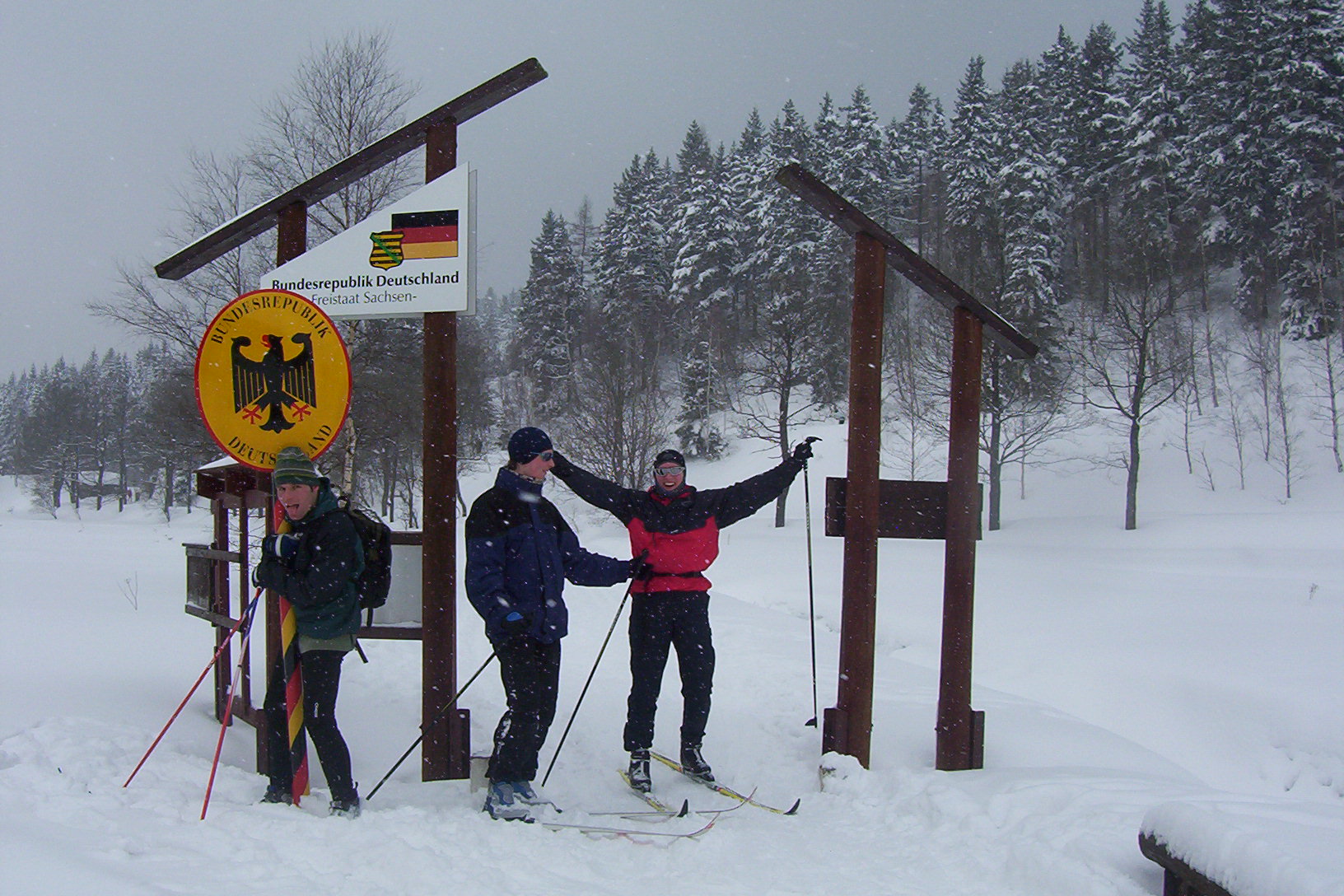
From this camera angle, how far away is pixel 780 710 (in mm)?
6383

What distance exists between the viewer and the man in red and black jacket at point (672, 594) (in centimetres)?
482

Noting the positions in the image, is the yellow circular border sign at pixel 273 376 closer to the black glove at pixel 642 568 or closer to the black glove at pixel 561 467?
the black glove at pixel 561 467

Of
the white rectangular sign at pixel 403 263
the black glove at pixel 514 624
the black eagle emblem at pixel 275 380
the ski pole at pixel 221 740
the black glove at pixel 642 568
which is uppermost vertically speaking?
the white rectangular sign at pixel 403 263

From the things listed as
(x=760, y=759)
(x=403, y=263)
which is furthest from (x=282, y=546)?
(x=760, y=759)

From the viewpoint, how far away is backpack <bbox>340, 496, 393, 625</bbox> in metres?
4.16

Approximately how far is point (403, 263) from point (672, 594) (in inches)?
95.3

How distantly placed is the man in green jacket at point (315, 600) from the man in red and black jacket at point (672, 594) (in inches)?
49.8

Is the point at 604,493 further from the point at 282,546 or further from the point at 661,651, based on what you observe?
the point at 282,546

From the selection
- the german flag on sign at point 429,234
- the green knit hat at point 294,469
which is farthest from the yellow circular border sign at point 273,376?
the german flag on sign at point 429,234

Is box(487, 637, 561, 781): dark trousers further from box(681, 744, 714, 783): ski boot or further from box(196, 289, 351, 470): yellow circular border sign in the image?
box(196, 289, 351, 470): yellow circular border sign

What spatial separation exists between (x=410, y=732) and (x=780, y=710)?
8.66ft

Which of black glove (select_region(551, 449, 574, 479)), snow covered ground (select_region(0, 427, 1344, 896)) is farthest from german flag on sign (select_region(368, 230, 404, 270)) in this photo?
snow covered ground (select_region(0, 427, 1344, 896))

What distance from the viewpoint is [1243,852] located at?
2695 mm

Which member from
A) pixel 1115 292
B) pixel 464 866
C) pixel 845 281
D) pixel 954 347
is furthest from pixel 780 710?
pixel 845 281
